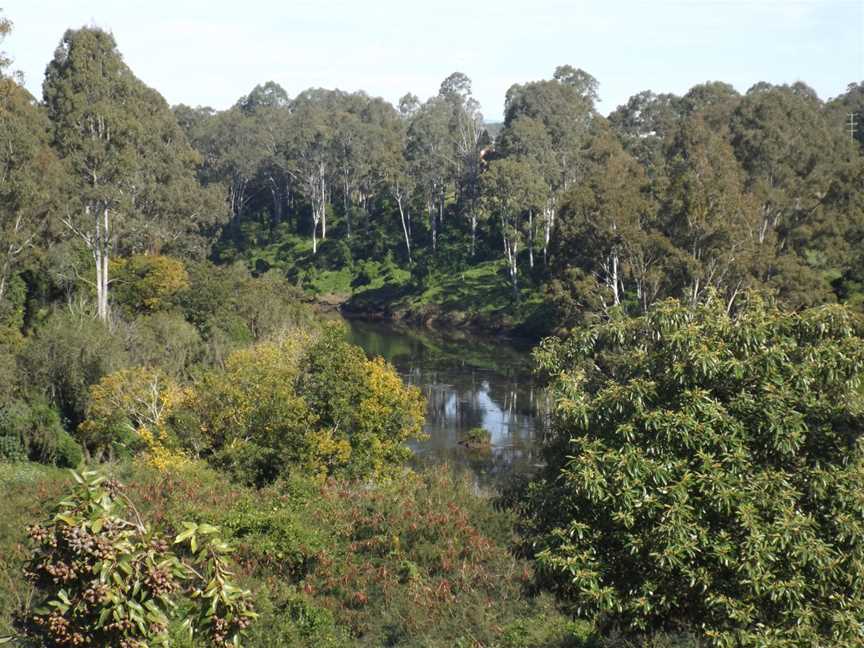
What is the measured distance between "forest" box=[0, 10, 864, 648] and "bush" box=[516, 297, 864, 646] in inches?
1.5

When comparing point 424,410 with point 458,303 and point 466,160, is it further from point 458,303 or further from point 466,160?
point 466,160

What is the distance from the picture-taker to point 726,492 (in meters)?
9.81

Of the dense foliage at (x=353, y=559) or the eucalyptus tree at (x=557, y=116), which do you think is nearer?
the dense foliage at (x=353, y=559)

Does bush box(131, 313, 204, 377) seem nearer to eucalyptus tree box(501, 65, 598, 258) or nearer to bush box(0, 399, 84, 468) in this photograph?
bush box(0, 399, 84, 468)

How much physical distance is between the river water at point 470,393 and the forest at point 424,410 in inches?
139

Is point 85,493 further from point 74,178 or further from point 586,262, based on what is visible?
point 586,262

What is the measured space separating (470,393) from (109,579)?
39.1 meters

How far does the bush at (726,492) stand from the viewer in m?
9.73

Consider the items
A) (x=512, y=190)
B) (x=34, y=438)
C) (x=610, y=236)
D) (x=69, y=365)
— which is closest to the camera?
(x=34, y=438)

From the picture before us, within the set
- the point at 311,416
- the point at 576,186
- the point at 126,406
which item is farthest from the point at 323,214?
the point at 311,416

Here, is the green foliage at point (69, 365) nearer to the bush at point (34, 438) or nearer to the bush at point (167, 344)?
the bush at point (167, 344)

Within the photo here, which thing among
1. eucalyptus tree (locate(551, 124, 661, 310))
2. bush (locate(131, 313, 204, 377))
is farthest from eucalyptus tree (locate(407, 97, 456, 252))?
bush (locate(131, 313, 204, 377))

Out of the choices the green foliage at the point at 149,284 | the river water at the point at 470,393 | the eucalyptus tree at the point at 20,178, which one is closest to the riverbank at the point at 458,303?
the river water at the point at 470,393

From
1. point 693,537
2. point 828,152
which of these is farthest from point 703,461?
point 828,152
